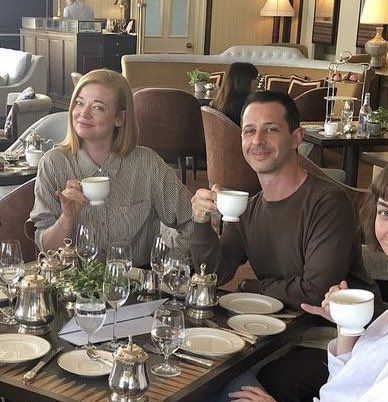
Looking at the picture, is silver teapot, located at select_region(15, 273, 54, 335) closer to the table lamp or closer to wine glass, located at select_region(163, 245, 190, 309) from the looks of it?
wine glass, located at select_region(163, 245, 190, 309)

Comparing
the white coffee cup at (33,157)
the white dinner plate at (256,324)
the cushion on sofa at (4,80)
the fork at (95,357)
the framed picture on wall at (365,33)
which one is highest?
the framed picture on wall at (365,33)

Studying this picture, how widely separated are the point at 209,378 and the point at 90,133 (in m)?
1.24

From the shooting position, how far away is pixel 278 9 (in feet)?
38.2

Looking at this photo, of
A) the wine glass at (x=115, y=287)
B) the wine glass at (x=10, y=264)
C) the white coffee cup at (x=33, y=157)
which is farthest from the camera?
the white coffee cup at (x=33, y=157)

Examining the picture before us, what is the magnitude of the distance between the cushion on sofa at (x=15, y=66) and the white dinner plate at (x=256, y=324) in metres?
8.39


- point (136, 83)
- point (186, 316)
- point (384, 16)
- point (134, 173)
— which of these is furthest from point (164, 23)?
point (186, 316)

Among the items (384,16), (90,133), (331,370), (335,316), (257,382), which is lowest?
A: (257,382)

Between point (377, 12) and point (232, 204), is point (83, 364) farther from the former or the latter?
point (377, 12)

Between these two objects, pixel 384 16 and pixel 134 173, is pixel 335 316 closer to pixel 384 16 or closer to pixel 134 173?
pixel 134 173

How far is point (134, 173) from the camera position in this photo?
283 cm

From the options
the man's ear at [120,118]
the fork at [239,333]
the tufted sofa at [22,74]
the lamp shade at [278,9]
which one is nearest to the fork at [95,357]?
the fork at [239,333]

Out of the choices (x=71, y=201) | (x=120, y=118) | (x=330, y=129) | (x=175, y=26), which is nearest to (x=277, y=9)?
(x=175, y=26)

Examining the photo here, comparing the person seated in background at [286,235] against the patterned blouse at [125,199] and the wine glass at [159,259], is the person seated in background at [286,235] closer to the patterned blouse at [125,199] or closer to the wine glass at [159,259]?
the wine glass at [159,259]

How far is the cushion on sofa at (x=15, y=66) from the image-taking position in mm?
9984
